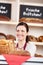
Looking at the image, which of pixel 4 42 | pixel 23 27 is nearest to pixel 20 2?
pixel 23 27

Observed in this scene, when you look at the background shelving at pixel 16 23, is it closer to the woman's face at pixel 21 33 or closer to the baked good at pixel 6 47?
the woman's face at pixel 21 33

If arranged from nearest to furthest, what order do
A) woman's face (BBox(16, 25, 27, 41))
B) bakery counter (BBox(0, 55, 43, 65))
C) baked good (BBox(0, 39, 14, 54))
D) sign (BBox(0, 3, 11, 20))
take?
bakery counter (BBox(0, 55, 43, 65)) → baked good (BBox(0, 39, 14, 54)) → woman's face (BBox(16, 25, 27, 41)) → sign (BBox(0, 3, 11, 20))

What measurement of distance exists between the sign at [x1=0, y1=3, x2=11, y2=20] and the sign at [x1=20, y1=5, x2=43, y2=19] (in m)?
0.14

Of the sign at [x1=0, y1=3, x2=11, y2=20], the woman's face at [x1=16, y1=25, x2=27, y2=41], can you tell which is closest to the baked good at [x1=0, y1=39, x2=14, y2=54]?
the woman's face at [x1=16, y1=25, x2=27, y2=41]

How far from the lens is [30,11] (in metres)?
2.21

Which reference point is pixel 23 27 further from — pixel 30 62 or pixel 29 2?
pixel 29 2

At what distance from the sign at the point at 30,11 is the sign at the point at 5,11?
14cm

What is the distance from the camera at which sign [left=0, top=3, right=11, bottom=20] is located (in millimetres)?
2182

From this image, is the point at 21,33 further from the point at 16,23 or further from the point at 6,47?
the point at 16,23

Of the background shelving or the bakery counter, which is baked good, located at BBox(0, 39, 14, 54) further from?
the background shelving

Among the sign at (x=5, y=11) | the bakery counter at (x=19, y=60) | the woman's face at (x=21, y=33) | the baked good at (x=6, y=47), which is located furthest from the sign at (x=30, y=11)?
the bakery counter at (x=19, y=60)

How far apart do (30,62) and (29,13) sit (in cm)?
154

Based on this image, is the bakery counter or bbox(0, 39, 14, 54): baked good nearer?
the bakery counter

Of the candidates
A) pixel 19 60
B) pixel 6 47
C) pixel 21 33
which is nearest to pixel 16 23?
pixel 21 33
